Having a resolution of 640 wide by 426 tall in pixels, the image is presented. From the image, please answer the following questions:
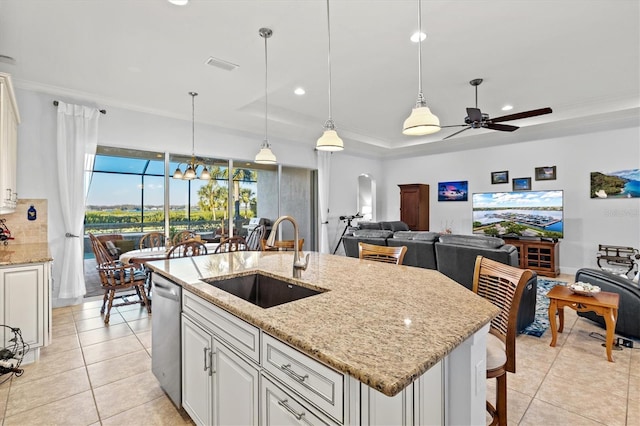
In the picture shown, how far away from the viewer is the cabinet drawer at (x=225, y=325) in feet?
4.03

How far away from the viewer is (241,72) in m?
3.48

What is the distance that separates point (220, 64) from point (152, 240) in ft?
9.08

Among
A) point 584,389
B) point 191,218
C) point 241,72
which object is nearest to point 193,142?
point 191,218

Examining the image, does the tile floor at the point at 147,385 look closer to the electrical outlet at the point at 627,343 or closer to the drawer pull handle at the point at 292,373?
the electrical outlet at the point at 627,343

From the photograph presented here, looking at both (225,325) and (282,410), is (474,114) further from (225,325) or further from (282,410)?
(282,410)

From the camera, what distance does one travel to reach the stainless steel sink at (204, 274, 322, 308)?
5.93 ft

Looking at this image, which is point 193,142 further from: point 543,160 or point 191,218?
point 543,160

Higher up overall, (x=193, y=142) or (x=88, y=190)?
(x=193, y=142)

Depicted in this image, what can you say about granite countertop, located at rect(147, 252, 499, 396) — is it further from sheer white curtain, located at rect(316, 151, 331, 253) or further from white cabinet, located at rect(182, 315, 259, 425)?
sheer white curtain, located at rect(316, 151, 331, 253)

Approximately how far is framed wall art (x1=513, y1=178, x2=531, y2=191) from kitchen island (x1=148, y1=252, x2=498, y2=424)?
5974 mm

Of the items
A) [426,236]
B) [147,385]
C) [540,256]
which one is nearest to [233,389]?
[147,385]

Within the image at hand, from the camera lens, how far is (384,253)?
8.45 feet

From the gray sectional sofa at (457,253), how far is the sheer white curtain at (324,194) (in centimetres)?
Result: 225

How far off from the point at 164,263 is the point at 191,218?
311 centimetres
